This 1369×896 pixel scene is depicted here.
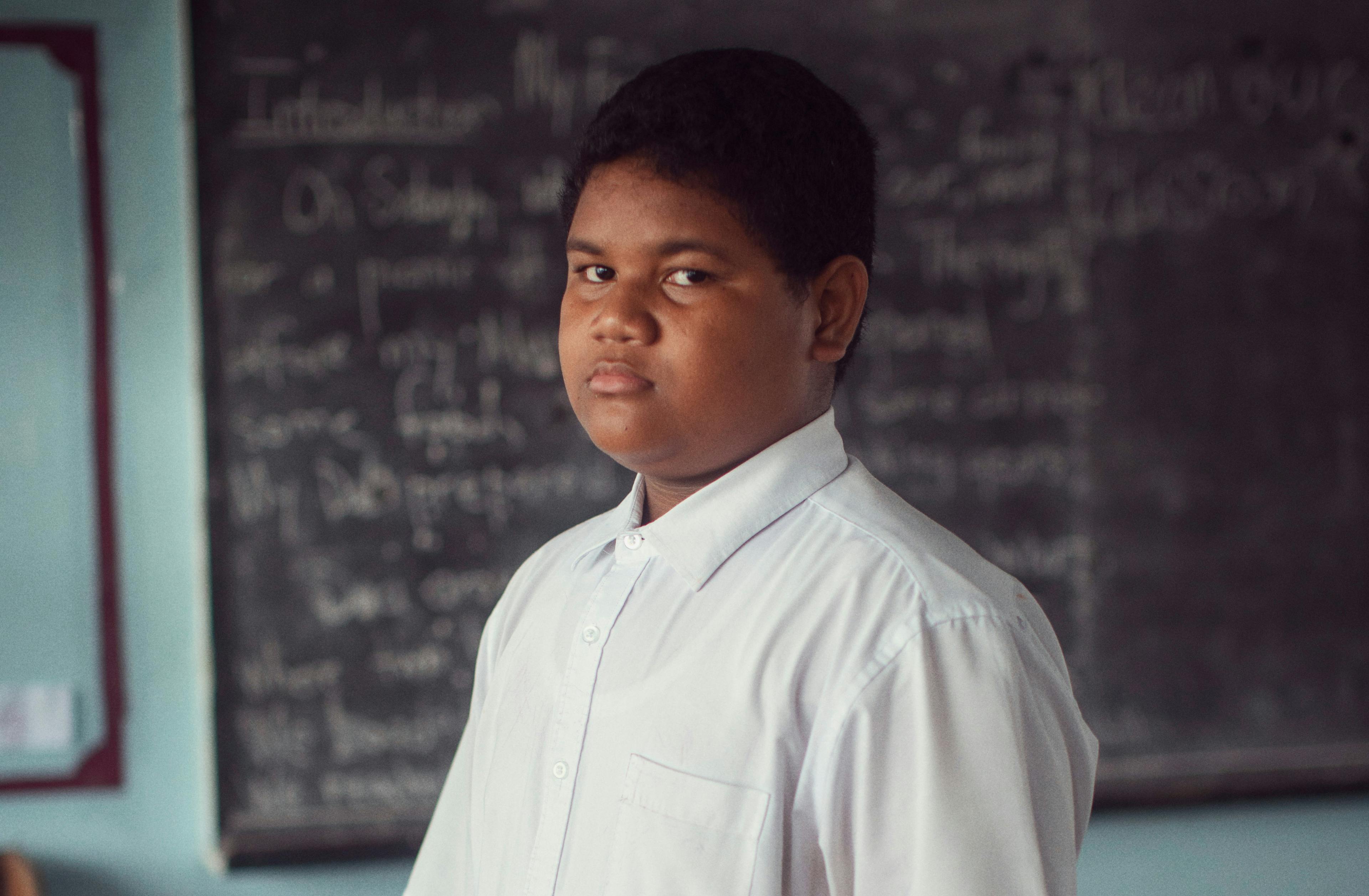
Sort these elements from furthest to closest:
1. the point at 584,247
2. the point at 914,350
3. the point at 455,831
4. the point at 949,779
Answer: the point at 914,350, the point at 455,831, the point at 584,247, the point at 949,779

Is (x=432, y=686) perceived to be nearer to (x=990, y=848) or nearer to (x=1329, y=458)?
(x=990, y=848)

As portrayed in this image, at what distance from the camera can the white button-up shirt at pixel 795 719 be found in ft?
1.83

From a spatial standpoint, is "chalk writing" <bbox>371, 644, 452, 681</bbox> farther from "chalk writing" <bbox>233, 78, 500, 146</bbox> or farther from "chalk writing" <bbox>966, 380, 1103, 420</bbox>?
"chalk writing" <bbox>966, 380, 1103, 420</bbox>

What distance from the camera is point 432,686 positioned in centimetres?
167

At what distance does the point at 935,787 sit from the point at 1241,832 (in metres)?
1.57

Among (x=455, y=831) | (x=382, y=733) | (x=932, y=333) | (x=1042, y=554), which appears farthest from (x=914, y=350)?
(x=455, y=831)

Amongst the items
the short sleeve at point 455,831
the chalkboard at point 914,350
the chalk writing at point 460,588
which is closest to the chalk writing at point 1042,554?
the chalkboard at point 914,350

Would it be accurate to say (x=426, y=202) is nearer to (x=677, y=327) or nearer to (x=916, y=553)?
(x=677, y=327)

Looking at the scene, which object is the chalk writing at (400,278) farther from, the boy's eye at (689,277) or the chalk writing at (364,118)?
the boy's eye at (689,277)

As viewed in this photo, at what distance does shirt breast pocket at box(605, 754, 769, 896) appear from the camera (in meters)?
0.58

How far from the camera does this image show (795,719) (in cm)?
59

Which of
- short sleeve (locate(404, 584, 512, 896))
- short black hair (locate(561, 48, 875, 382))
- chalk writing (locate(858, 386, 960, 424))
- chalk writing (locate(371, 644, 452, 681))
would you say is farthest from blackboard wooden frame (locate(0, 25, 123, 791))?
short black hair (locate(561, 48, 875, 382))

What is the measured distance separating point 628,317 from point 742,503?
135 mm

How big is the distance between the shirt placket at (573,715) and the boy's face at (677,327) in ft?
0.29
